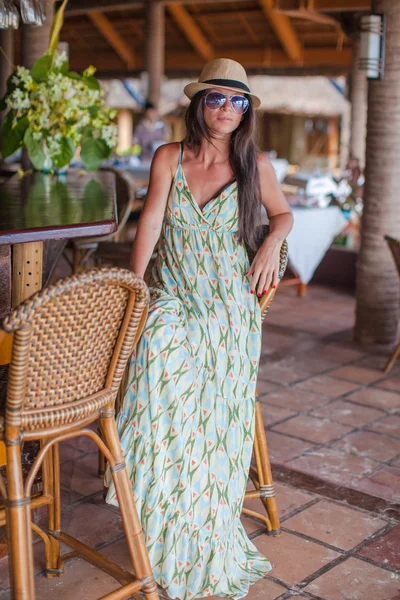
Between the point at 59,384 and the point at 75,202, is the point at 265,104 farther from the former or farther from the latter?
the point at 59,384

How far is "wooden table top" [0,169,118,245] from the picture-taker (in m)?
2.38

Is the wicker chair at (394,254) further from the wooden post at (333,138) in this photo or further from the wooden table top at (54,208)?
the wooden post at (333,138)

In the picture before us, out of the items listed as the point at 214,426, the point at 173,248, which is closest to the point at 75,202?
the point at 173,248

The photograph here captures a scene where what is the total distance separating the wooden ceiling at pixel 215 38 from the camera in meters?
14.7

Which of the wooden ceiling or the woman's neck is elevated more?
the wooden ceiling

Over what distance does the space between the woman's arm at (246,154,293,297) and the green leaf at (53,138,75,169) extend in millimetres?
1636

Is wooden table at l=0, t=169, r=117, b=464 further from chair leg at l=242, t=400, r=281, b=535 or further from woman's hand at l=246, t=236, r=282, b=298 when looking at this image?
chair leg at l=242, t=400, r=281, b=535

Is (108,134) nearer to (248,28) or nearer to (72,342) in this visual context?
(72,342)

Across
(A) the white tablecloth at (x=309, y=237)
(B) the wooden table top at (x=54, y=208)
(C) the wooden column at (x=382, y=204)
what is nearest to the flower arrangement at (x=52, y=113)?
(B) the wooden table top at (x=54, y=208)

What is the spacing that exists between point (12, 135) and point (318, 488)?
2.25m

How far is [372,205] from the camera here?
5.20 metres

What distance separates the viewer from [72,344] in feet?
6.37

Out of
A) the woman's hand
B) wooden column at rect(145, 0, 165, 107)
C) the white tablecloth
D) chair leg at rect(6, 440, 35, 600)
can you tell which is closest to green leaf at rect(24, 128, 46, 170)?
the woman's hand

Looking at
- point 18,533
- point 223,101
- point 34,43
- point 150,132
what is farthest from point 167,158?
point 150,132
